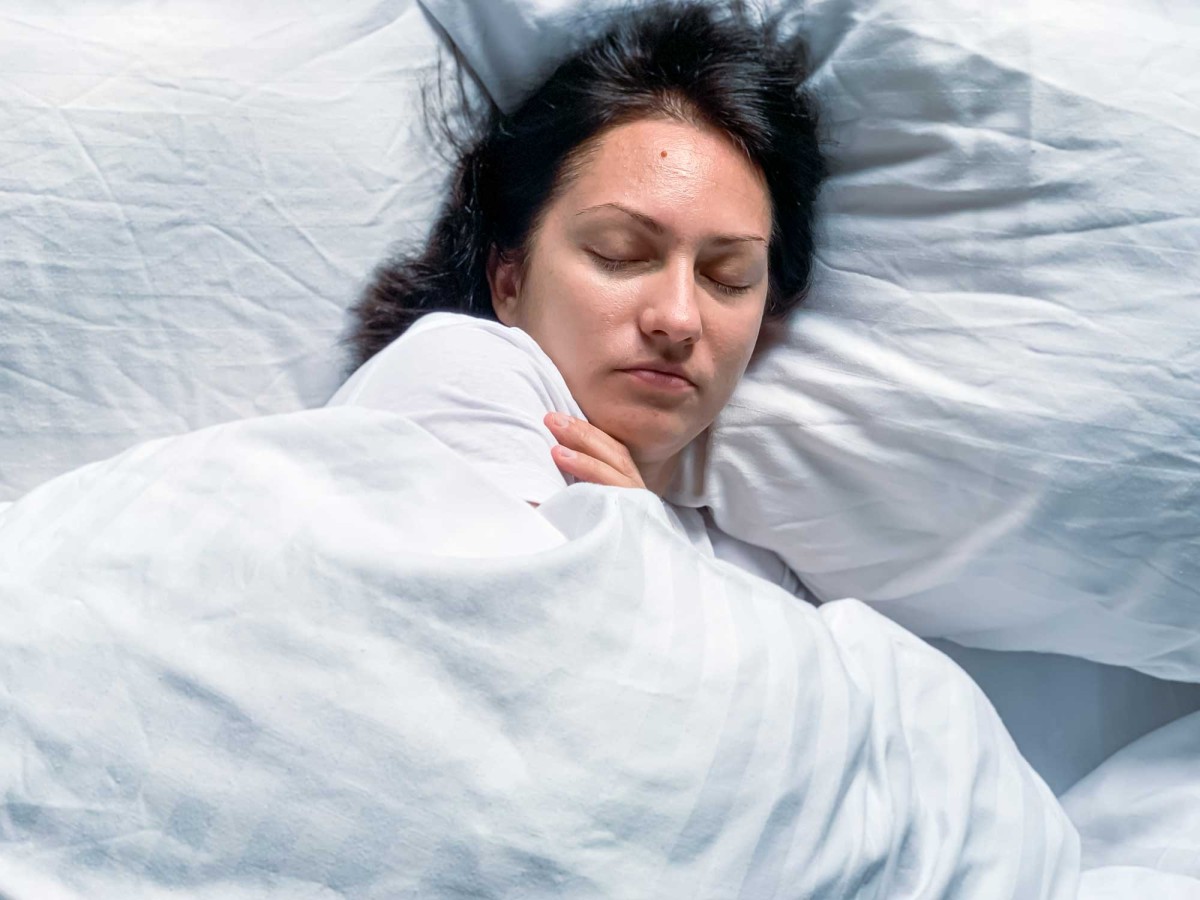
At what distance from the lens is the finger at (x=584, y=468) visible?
84cm

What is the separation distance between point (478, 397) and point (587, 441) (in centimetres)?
10

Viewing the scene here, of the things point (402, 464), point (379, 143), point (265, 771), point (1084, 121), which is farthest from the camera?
point (379, 143)

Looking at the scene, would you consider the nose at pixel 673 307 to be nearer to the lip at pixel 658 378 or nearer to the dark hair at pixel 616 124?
the lip at pixel 658 378

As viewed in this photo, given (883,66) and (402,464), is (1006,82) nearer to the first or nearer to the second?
(883,66)

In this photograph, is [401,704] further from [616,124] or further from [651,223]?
[616,124]

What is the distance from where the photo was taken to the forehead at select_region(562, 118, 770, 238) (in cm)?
88

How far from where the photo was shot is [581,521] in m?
0.74

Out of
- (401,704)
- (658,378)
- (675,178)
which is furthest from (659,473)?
(401,704)

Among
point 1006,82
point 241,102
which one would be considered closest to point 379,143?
point 241,102

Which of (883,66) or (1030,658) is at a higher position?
(883,66)

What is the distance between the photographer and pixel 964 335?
3.05 feet

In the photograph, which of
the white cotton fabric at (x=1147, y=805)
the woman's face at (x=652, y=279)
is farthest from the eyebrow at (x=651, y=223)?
the white cotton fabric at (x=1147, y=805)

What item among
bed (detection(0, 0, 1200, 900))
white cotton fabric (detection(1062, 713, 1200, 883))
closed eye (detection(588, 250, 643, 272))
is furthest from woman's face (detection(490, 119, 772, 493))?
white cotton fabric (detection(1062, 713, 1200, 883))

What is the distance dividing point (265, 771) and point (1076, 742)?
786mm
